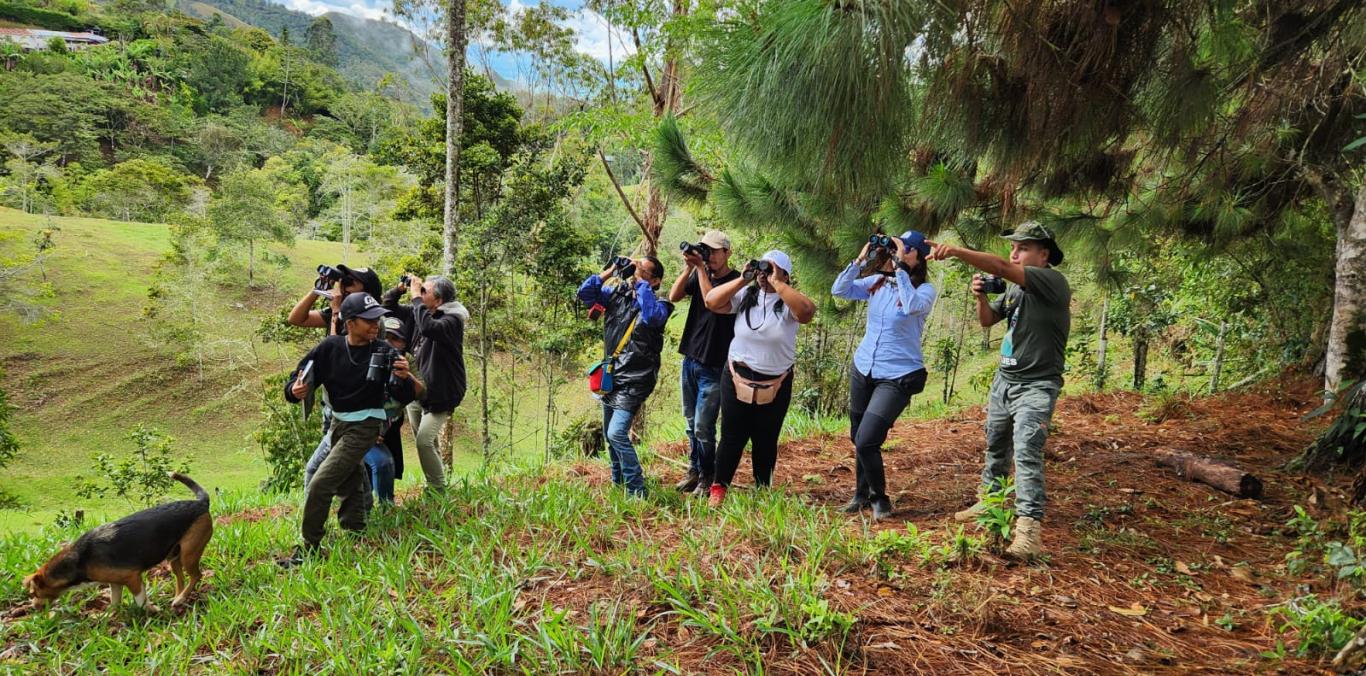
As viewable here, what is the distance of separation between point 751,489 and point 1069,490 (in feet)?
6.16

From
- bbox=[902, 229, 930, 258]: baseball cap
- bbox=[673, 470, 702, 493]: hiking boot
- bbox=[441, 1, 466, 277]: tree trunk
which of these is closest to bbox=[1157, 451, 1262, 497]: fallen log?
bbox=[902, 229, 930, 258]: baseball cap

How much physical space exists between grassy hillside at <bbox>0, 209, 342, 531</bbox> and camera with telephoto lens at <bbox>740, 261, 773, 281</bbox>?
752 inches

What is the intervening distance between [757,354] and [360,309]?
6.92 ft

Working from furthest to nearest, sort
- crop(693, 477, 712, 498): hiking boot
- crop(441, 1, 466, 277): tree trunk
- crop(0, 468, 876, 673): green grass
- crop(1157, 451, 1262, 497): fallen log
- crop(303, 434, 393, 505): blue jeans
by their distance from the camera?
crop(441, 1, 466, 277): tree trunk
crop(303, 434, 393, 505): blue jeans
crop(693, 477, 712, 498): hiking boot
crop(1157, 451, 1262, 497): fallen log
crop(0, 468, 876, 673): green grass

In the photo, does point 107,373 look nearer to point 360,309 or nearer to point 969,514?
point 360,309

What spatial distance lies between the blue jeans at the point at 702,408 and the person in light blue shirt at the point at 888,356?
0.84 metres

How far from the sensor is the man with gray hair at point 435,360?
13.7ft

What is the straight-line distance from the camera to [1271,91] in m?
3.09

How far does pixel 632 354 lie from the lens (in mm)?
3830

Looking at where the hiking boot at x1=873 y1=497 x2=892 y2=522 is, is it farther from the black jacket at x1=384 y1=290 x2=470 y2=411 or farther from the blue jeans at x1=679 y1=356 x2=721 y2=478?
the black jacket at x1=384 y1=290 x2=470 y2=411

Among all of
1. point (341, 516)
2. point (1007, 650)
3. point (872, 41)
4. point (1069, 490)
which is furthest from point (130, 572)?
point (1069, 490)

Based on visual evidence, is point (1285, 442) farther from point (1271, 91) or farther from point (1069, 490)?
point (1271, 91)

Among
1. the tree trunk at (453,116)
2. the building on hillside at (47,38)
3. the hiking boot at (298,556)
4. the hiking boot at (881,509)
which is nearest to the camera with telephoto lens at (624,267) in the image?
the hiking boot at (881,509)

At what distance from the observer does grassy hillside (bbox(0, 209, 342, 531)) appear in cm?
2006
